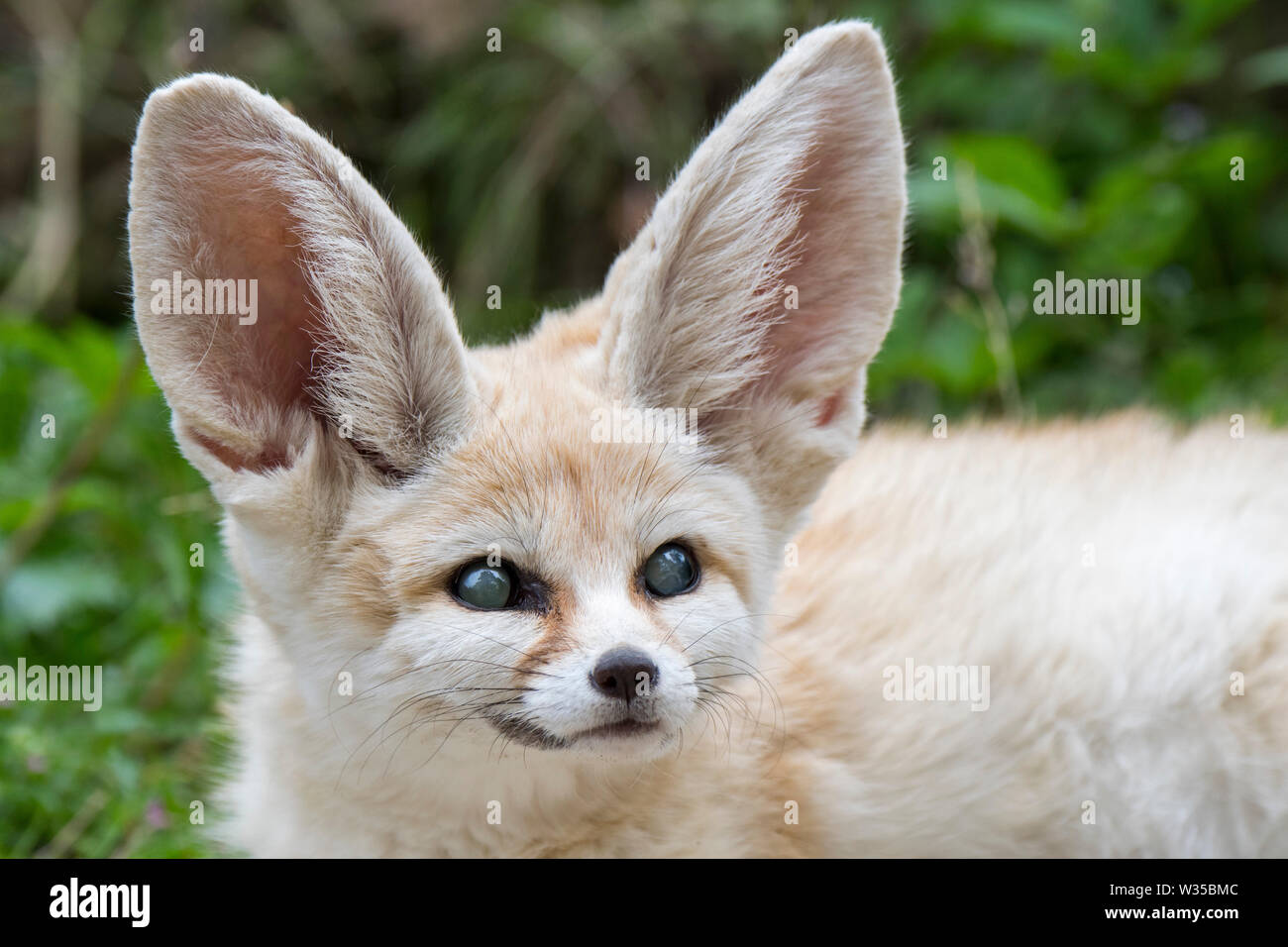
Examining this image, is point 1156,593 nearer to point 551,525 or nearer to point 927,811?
point 927,811

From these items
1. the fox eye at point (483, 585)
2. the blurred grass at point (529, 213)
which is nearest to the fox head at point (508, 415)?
the fox eye at point (483, 585)

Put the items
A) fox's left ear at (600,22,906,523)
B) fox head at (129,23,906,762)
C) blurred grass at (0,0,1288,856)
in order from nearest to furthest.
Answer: fox head at (129,23,906,762)
fox's left ear at (600,22,906,523)
blurred grass at (0,0,1288,856)

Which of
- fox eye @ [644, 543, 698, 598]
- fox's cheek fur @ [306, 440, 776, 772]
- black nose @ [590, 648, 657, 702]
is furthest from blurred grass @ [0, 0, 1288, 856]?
black nose @ [590, 648, 657, 702]

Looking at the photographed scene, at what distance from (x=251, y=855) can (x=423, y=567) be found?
1.28 m

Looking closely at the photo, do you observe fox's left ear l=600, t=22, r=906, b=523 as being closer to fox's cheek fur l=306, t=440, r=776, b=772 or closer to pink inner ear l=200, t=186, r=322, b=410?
fox's cheek fur l=306, t=440, r=776, b=772

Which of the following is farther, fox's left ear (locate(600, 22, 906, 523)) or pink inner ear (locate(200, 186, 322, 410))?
fox's left ear (locate(600, 22, 906, 523))

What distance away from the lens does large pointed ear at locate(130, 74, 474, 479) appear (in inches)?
109

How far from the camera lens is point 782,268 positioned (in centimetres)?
321

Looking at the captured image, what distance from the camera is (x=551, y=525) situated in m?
2.80

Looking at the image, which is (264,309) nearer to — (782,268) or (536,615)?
(536,615)

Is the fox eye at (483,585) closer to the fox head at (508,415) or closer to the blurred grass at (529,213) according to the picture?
the fox head at (508,415)

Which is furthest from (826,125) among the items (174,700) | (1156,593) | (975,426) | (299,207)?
(174,700)

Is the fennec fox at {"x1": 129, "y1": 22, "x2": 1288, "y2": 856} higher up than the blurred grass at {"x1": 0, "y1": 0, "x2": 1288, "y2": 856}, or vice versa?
the blurred grass at {"x1": 0, "y1": 0, "x2": 1288, "y2": 856}

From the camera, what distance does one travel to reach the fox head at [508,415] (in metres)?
2.74
